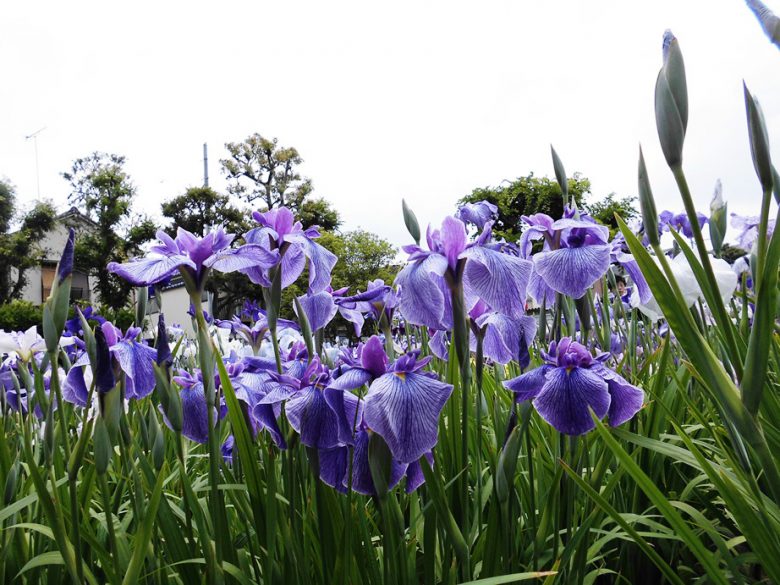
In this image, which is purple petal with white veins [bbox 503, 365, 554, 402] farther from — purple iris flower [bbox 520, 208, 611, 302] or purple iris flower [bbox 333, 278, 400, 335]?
purple iris flower [bbox 333, 278, 400, 335]

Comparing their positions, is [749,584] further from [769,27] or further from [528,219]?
[769,27]

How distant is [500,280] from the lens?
1061 millimetres

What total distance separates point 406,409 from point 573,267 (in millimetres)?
528

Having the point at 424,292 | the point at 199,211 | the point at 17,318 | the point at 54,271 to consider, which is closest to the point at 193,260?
the point at 424,292

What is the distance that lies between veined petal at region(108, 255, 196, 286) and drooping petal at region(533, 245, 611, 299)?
769 millimetres

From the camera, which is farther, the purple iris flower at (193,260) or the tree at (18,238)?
the tree at (18,238)

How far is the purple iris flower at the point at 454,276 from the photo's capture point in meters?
1.04

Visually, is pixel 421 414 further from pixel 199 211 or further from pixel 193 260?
pixel 199 211

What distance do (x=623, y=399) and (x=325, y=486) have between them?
0.66 meters

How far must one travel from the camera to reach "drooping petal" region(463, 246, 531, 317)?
1.06m

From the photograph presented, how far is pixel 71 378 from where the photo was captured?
1.55 metres

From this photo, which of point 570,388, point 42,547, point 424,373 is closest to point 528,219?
point 570,388

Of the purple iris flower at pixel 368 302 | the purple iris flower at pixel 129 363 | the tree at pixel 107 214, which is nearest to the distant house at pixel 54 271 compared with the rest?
the tree at pixel 107 214

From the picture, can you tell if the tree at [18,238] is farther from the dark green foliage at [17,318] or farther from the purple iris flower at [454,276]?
the purple iris flower at [454,276]
